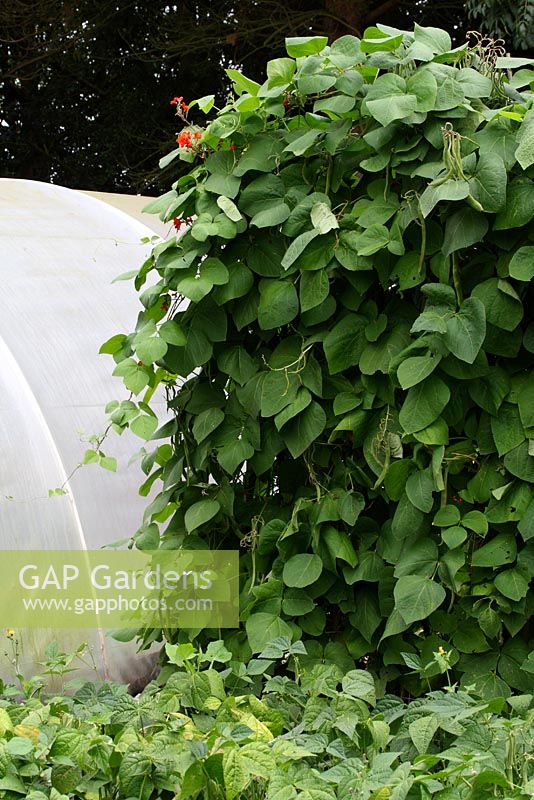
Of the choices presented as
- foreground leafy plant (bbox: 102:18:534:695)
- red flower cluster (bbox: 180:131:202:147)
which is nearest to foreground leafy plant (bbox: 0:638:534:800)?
foreground leafy plant (bbox: 102:18:534:695)

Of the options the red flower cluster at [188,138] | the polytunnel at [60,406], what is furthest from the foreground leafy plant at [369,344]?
the polytunnel at [60,406]

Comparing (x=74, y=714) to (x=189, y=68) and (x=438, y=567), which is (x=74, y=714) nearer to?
(x=438, y=567)

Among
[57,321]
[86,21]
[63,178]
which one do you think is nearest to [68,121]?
[63,178]

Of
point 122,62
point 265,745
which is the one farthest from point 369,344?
point 122,62

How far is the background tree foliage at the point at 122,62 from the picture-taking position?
9523mm

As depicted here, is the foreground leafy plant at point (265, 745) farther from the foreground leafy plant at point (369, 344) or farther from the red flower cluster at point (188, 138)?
the red flower cluster at point (188, 138)

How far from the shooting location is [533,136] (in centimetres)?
192

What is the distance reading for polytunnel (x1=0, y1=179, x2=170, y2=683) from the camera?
303 cm

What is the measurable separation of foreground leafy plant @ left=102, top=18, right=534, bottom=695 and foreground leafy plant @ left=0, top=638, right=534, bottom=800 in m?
0.30

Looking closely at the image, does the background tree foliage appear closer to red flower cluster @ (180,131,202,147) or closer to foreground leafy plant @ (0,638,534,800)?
red flower cluster @ (180,131,202,147)

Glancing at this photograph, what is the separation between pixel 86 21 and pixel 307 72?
9.27 m

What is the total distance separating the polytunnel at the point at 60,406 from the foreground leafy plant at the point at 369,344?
29.3 inches

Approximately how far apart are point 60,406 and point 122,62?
899 centimetres

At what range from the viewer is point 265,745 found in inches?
61.1
